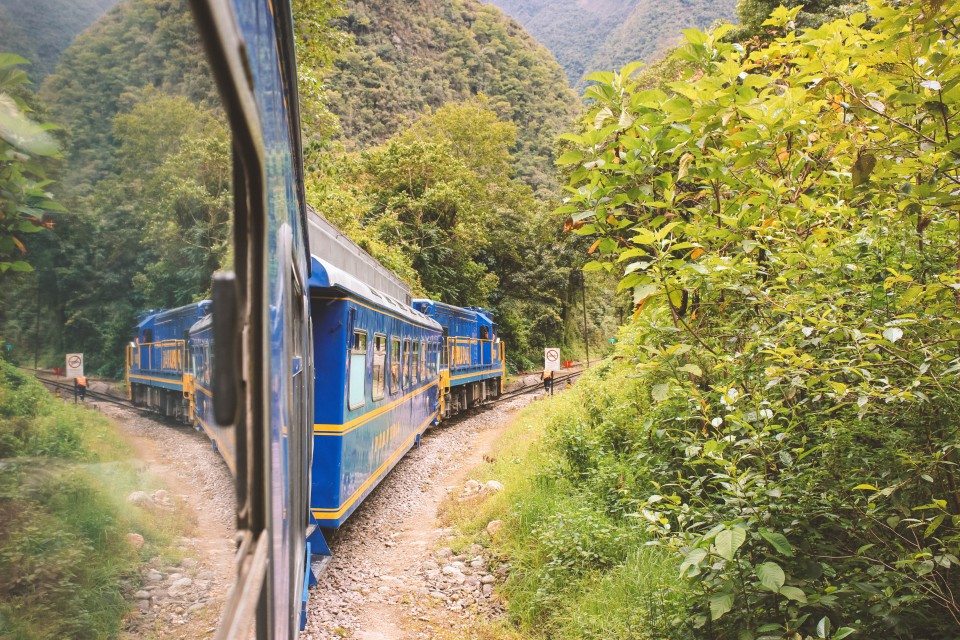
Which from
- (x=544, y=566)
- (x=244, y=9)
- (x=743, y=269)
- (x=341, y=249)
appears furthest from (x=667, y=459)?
(x=244, y=9)

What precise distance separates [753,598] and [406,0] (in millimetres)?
73040

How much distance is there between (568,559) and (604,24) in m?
146

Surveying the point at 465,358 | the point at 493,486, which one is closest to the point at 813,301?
the point at 493,486

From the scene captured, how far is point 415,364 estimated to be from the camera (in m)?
9.91

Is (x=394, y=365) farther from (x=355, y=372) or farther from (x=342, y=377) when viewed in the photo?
(x=342, y=377)

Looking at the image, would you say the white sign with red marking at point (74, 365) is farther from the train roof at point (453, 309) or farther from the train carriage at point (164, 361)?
the train roof at point (453, 309)

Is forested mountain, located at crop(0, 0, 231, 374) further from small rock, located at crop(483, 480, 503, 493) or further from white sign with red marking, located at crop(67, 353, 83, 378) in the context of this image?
small rock, located at crop(483, 480, 503, 493)

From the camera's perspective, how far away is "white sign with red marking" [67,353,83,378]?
0.71 metres

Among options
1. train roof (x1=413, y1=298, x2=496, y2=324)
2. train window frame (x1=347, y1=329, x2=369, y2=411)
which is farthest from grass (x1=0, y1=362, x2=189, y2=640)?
train roof (x1=413, y1=298, x2=496, y2=324)

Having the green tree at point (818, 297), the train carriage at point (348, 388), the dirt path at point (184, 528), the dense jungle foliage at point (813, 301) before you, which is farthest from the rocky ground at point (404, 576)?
the dirt path at point (184, 528)

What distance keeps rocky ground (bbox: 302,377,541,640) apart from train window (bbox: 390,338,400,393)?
1651mm

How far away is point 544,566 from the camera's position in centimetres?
534

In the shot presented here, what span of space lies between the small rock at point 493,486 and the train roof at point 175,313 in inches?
297

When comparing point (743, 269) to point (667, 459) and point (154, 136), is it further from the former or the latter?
point (667, 459)
